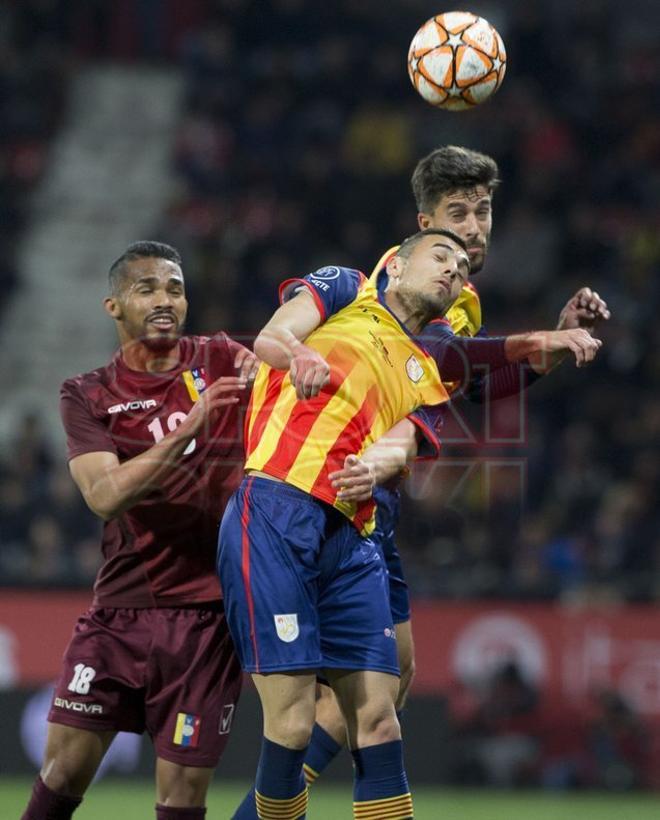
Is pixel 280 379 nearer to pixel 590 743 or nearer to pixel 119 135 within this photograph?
pixel 590 743

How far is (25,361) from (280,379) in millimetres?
10021

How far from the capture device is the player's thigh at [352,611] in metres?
5.00

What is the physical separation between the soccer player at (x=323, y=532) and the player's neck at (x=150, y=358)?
506mm

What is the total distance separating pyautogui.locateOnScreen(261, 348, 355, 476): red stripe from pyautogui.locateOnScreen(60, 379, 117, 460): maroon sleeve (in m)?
0.69

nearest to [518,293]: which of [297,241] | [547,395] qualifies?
[547,395]

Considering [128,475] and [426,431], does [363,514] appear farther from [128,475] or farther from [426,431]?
[128,475]

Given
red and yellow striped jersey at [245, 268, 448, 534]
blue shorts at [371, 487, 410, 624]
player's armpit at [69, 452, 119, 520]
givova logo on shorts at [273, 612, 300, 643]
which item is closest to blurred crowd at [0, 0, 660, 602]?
blue shorts at [371, 487, 410, 624]

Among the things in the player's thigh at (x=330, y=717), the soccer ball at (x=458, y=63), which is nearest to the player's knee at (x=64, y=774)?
the player's thigh at (x=330, y=717)

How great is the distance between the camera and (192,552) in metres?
5.46

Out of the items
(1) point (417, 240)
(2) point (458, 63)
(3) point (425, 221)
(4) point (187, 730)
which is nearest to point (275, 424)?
(1) point (417, 240)

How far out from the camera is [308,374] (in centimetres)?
462

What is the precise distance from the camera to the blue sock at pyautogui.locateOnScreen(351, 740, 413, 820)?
4.92 meters

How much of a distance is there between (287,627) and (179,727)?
690 millimetres

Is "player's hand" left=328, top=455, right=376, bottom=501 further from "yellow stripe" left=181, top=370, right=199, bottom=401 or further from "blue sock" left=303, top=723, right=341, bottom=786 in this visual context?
"blue sock" left=303, top=723, right=341, bottom=786
